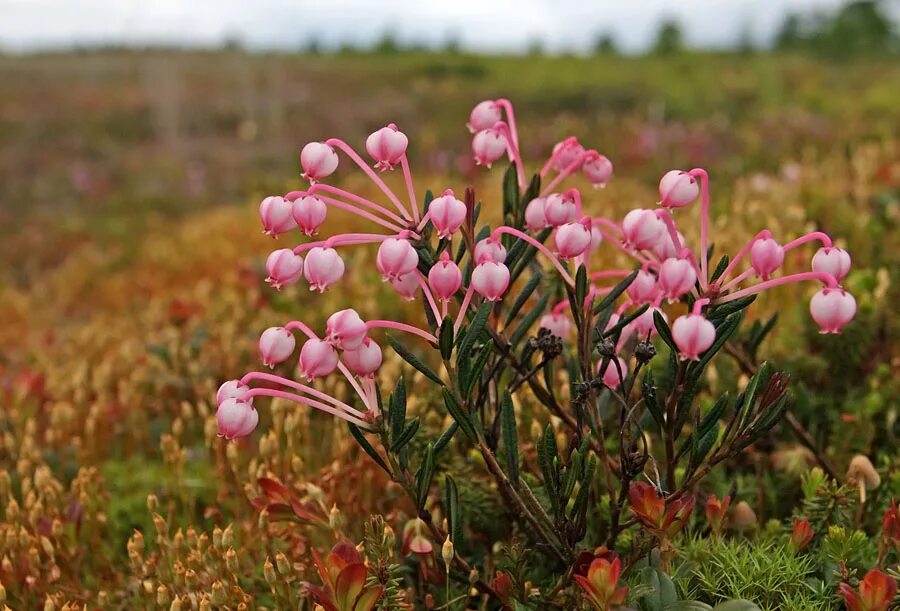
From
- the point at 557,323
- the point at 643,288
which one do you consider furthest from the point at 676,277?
the point at 557,323

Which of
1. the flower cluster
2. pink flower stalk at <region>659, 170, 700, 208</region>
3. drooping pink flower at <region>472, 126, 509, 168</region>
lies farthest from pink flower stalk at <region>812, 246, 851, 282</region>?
drooping pink flower at <region>472, 126, 509, 168</region>

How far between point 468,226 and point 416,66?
2204cm

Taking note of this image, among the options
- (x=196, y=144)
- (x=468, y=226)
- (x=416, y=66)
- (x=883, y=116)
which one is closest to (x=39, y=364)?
(x=468, y=226)

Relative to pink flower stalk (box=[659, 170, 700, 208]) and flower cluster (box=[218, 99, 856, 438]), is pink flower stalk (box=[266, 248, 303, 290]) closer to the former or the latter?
flower cluster (box=[218, 99, 856, 438])

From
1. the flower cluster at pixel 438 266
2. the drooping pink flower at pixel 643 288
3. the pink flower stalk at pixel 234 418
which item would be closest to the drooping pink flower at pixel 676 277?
the flower cluster at pixel 438 266

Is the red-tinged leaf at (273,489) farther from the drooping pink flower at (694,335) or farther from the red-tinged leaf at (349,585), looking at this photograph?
the drooping pink flower at (694,335)

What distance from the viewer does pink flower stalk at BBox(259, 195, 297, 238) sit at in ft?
4.47

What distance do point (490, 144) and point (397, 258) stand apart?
43cm

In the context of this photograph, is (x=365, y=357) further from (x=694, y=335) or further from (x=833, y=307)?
(x=833, y=307)

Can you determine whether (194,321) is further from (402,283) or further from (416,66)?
(416,66)

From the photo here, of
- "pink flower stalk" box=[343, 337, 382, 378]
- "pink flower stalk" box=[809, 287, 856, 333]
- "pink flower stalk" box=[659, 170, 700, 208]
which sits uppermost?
"pink flower stalk" box=[659, 170, 700, 208]

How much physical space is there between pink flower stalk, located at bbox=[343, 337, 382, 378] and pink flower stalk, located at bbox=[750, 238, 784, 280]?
0.61 metres

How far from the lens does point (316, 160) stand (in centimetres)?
141

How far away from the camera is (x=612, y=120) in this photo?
12.0 meters
